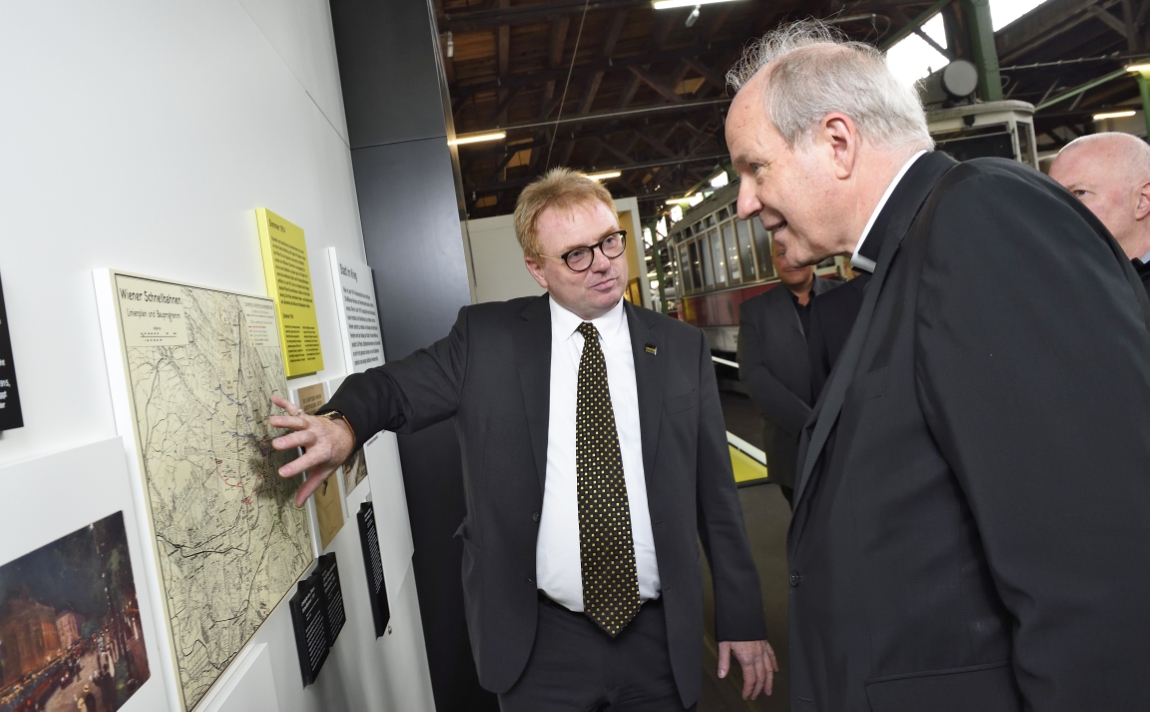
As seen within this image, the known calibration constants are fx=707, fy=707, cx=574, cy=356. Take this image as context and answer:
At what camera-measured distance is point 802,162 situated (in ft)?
3.93

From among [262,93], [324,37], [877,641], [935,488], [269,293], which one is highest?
[324,37]

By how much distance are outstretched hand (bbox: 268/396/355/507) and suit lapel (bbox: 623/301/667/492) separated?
0.75 m

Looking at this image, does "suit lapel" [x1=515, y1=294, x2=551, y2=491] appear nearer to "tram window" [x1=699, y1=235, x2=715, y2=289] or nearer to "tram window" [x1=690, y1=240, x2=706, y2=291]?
"tram window" [x1=699, y1=235, x2=715, y2=289]

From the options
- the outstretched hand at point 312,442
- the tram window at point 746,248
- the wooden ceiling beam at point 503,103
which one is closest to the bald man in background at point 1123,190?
the outstretched hand at point 312,442

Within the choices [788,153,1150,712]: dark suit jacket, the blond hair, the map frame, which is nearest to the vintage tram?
the blond hair

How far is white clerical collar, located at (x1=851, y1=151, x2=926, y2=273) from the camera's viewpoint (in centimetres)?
113

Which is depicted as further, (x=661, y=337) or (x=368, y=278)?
(x=368, y=278)

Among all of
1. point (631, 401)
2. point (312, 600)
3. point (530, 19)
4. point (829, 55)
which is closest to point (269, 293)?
point (312, 600)

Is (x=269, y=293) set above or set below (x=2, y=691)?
above

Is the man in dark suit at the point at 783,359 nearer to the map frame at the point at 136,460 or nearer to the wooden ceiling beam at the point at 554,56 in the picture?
the map frame at the point at 136,460

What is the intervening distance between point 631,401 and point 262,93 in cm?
121

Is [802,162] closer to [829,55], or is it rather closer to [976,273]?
[829,55]

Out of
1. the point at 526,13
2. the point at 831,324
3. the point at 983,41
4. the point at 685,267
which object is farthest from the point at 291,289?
the point at 685,267

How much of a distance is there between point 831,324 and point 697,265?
37.6 ft
